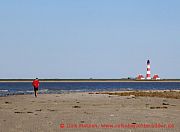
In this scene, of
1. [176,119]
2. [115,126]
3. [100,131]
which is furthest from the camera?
[176,119]

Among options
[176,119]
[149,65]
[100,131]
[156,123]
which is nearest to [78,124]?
[100,131]

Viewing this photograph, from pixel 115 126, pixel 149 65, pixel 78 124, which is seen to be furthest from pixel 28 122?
pixel 149 65

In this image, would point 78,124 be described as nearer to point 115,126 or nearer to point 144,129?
point 115,126

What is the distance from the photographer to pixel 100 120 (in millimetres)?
20297

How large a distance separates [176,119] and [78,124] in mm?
5419

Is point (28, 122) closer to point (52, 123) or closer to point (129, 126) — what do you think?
point (52, 123)

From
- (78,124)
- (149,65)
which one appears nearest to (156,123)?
(78,124)

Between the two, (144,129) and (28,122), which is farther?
(28,122)

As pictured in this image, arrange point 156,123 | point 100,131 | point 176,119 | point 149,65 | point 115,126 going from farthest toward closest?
point 149,65 < point 176,119 < point 156,123 < point 115,126 < point 100,131

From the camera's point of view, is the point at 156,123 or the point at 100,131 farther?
the point at 156,123

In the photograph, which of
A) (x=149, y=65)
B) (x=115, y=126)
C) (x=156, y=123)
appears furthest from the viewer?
(x=149, y=65)

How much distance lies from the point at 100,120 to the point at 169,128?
4.09 metres

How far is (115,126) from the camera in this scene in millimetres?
17969

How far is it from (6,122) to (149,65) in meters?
161
